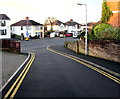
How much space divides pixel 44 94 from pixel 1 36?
5608 centimetres

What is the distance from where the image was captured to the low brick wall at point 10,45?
29266 millimetres

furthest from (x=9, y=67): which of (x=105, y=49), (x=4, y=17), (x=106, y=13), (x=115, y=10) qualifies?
(x=4, y=17)

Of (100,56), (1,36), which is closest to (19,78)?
(100,56)

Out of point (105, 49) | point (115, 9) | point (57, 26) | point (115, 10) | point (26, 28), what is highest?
point (57, 26)

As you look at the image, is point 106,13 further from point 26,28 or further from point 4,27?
point 26,28

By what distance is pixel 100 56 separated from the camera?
67.7 ft

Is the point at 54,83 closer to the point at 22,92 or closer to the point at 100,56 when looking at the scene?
the point at 22,92

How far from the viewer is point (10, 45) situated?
30.4 meters

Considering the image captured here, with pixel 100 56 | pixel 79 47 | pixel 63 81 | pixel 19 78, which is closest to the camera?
pixel 63 81

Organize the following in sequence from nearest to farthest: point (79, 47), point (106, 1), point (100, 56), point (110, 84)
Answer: point (110, 84) < point (100, 56) < point (79, 47) < point (106, 1)

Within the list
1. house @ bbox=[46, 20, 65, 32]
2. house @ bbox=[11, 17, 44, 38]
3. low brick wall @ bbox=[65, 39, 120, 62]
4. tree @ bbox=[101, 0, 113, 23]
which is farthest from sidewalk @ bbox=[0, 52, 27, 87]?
house @ bbox=[46, 20, 65, 32]

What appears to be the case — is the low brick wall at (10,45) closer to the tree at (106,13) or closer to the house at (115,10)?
the tree at (106,13)

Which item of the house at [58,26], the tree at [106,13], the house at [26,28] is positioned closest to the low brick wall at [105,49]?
the tree at [106,13]

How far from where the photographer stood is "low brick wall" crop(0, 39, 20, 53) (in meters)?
29.3
